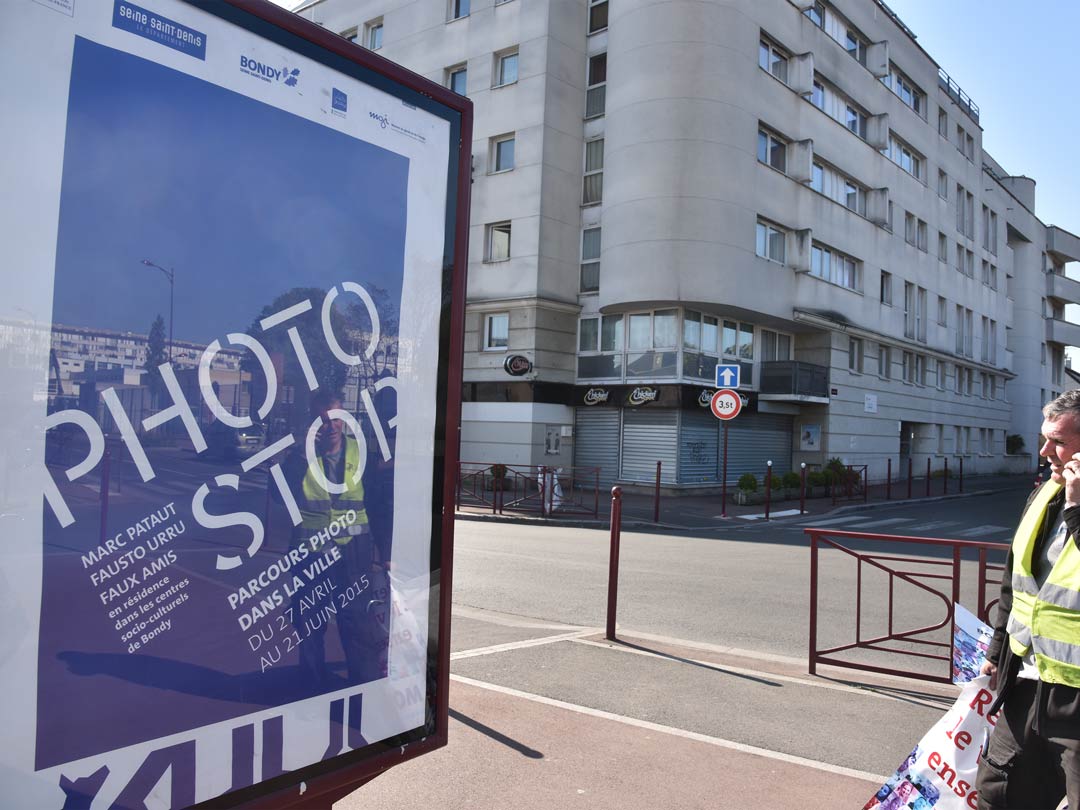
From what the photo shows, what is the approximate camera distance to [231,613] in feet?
7.18

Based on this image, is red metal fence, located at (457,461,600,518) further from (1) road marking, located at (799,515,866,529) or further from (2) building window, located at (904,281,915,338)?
(2) building window, located at (904,281,915,338)

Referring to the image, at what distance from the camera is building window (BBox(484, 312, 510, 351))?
93.1ft

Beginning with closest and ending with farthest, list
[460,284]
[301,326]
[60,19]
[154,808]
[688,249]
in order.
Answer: [60,19] < [154,808] < [301,326] < [460,284] < [688,249]

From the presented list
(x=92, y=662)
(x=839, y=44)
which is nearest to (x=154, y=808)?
(x=92, y=662)

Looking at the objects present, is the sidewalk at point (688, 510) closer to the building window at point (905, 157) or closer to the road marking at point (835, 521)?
the road marking at point (835, 521)

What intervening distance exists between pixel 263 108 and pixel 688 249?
2344 cm

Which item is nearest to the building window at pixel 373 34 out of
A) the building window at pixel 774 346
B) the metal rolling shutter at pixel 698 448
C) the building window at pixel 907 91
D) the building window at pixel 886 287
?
the building window at pixel 774 346

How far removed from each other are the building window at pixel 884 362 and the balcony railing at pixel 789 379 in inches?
292

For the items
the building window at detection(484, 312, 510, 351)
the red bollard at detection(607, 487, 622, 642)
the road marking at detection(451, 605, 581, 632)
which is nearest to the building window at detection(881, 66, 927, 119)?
the building window at detection(484, 312, 510, 351)

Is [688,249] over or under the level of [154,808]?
over

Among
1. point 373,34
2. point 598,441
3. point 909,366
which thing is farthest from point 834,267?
point 373,34

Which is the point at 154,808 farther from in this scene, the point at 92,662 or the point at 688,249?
the point at 688,249

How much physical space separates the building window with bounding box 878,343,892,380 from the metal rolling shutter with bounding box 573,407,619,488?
1472cm

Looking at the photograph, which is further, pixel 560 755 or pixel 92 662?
pixel 560 755
